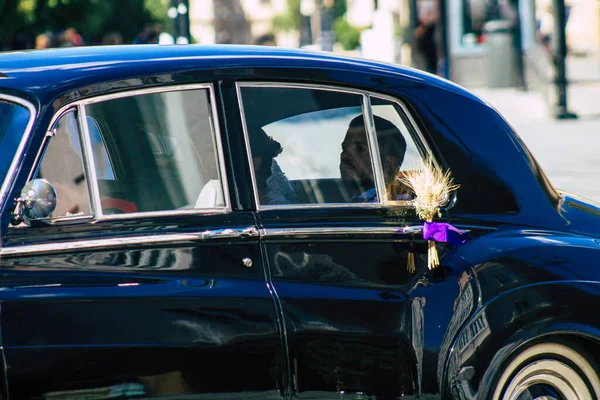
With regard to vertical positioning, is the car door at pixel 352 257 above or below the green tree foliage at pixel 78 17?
below

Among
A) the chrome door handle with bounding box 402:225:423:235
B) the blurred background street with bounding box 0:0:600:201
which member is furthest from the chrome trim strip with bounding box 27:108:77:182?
the blurred background street with bounding box 0:0:600:201

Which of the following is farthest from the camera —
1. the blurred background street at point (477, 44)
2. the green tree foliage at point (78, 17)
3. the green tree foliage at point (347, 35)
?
the green tree foliage at point (347, 35)

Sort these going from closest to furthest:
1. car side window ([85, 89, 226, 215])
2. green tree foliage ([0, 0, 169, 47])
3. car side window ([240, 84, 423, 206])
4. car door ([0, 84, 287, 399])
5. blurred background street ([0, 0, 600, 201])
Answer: car door ([0, 84, 287, 399]) < car side window ([85, 89, 226, 215]) < car side window ([240, 84, 423, 206]) < blurred background street ([0, 0, 600, 201]) < green tree foliage ([0, 0, 169, 47])

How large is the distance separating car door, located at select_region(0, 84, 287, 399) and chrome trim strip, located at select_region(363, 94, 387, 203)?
0.52m

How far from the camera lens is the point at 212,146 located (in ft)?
11.2

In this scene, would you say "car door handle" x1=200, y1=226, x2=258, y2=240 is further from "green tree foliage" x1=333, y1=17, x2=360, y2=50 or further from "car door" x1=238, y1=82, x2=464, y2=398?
"green tree foliage" x1=333, y1=17, x2=360, y2=50

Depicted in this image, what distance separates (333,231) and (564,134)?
13.5 metres

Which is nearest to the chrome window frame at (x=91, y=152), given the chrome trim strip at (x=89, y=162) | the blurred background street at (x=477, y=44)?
the chrome trim strip at (x=89, y=162)

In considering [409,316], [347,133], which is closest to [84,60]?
[347,133]

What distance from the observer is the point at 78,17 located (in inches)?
983

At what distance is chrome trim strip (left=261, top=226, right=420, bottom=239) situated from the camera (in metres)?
3.36

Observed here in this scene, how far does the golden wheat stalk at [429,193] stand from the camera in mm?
3528

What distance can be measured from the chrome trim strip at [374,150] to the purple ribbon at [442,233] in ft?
0.64

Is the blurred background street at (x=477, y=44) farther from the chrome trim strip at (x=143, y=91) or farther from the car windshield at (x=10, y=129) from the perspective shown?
the car windshield at (x=10, y=129)
